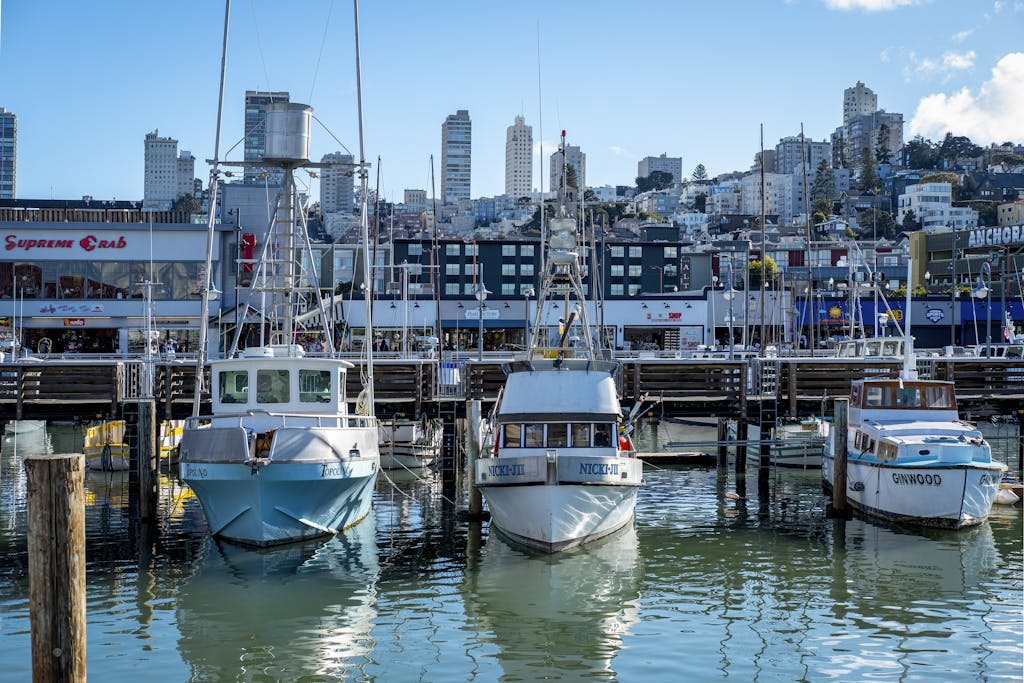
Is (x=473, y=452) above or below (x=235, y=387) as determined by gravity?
below

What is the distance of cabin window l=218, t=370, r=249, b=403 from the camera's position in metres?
29.1

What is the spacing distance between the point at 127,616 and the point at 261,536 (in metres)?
5.62

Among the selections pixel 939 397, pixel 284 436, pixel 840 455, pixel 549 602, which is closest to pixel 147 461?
→ pixel 284 436

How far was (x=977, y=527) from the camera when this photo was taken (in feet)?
95.2

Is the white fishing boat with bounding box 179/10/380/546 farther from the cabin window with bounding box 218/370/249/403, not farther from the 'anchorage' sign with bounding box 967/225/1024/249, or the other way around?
the 'anchorage' sign with bounding box 967/225/1024/249

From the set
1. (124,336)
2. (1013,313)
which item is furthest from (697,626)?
(1013,313)

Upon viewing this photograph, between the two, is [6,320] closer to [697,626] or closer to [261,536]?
[261,536]

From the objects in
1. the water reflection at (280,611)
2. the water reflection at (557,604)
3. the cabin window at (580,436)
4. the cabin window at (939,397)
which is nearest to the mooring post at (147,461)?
the water reflection at (280,611)

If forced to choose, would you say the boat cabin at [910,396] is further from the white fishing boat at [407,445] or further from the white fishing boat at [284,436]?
the white fishing boat at [407,445]

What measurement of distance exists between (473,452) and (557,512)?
5.91m

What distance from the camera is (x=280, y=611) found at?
20922 mm

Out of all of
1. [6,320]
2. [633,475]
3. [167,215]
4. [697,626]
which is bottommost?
[697,626]

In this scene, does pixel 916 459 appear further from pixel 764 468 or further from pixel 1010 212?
pixel 1010 212

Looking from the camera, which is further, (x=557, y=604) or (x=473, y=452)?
(x=473, y=452)
